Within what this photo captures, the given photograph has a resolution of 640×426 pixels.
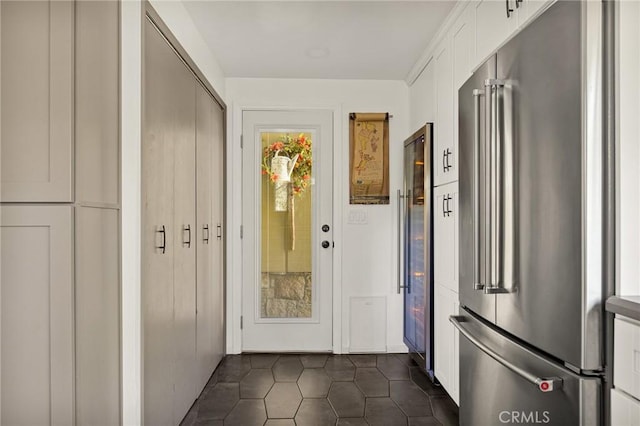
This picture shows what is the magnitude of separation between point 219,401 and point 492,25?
265 cm

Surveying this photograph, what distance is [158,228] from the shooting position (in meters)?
2.09

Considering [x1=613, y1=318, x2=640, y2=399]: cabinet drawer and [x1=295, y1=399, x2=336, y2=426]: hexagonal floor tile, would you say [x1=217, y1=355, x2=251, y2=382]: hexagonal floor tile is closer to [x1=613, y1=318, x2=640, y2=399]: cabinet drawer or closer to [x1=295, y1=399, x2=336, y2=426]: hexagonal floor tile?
[x1=295, y1=399, x2=336, y2=426]: hexagonal floor tile

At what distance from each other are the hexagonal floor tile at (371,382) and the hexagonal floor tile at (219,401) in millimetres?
863

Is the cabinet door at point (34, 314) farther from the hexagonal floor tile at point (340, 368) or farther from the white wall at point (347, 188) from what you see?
the white wall at point (347, 188)

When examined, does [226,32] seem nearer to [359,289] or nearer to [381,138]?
[381,138]

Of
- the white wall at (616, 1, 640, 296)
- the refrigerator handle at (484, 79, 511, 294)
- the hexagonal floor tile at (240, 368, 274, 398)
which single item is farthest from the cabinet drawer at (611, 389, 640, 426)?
the hexagonal floor tile at (240, 368, 274, 398)

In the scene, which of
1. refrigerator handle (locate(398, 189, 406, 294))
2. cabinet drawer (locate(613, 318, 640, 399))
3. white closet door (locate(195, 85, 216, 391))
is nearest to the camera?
cabinet drawer (locate(613, 318, 640, 399))

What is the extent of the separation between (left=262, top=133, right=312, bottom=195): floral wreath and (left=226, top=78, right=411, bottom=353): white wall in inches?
10.2

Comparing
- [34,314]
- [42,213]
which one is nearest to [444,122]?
[42,213]

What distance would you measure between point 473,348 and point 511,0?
1469 mm

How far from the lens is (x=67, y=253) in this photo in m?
1.39

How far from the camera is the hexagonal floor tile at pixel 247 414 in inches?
97.9

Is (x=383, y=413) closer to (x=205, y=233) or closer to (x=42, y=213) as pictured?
(x=205, y=233)

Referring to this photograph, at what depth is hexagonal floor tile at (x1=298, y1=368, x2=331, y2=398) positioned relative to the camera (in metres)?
2.91
